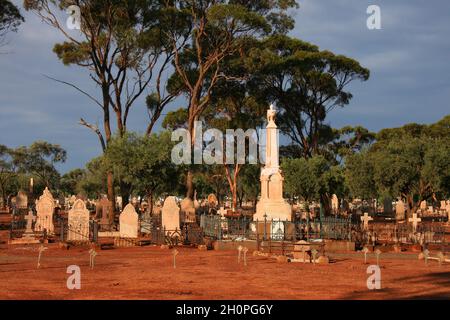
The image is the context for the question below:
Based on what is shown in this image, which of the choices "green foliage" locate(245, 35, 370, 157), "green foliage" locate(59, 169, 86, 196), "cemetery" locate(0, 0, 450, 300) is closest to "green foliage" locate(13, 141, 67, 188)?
"green foliage" locate(59, 169, 86, 196)

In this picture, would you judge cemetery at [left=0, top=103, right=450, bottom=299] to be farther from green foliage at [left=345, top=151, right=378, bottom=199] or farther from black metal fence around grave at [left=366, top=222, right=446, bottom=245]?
green foliage at [left=345, top=151, right=378, bottom=199]

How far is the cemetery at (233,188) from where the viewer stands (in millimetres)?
14555

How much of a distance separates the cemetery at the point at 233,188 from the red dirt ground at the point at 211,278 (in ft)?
0.20

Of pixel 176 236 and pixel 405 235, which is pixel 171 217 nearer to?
pixel 176 236

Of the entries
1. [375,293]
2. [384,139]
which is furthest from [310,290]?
[384,139]

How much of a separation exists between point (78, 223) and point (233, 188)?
24.7 metres

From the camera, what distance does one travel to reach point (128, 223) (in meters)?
28.7

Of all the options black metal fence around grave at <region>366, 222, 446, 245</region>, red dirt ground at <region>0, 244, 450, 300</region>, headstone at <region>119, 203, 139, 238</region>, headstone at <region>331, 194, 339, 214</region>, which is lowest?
red dirt ground at <region>0, 244, 450, 300</region>

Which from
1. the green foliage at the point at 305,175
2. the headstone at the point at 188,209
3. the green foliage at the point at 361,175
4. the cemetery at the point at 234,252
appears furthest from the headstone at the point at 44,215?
the green foliage at the point at 361,175

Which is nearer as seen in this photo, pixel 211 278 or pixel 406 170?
pixel 211 278

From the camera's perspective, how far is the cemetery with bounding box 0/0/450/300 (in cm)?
1455

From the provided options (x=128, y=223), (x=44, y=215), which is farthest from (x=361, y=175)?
(x=44, y=215)

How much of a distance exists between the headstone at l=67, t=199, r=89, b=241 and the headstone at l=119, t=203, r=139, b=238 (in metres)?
2.07

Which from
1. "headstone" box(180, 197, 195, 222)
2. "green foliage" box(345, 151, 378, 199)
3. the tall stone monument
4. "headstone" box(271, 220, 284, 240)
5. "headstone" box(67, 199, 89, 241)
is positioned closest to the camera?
"headstone" box(271, 220, 284, 240)
